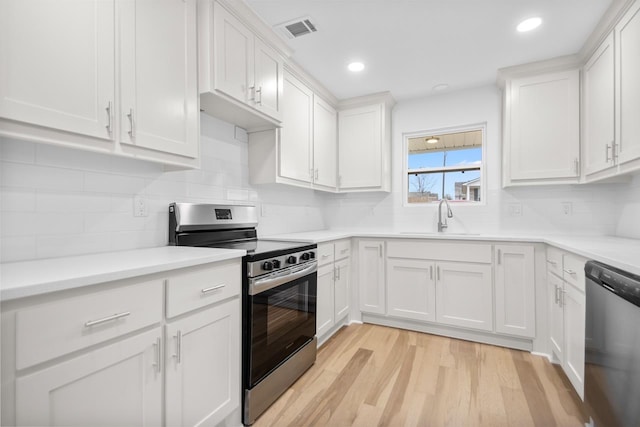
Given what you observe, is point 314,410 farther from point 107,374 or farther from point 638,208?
point 638,208

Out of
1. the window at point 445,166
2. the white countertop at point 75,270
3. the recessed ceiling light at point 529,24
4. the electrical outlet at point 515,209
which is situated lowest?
the white countertop at point 75,270

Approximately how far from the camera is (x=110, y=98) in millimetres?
1321

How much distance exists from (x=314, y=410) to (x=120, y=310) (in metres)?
1.24

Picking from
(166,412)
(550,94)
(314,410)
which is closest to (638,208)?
(550,94)

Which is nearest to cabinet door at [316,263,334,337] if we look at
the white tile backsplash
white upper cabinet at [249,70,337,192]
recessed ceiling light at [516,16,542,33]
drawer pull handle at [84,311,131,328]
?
the white tile backsplash

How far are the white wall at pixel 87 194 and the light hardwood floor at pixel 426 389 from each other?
1.30 meters

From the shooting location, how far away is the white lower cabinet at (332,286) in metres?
2.54

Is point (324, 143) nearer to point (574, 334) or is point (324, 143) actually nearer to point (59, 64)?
point (59, 64)

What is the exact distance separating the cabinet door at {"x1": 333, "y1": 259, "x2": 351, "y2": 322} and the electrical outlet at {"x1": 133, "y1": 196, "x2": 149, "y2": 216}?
64.2 inches

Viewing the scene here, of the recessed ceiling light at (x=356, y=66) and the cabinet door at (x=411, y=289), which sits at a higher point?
the recessed ceiling light at (x=356, y=66)

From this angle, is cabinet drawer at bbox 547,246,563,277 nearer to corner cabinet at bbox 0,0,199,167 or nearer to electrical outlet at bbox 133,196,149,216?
corner cabinet at bbox 0,0,199,167

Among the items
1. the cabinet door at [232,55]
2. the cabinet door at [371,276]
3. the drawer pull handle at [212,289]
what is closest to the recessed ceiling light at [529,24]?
the cabinet door at [232,55]

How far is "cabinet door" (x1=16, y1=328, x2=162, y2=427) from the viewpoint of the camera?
2.88ft

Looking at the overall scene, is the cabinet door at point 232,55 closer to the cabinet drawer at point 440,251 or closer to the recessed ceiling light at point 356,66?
the recessed ceiling light at point 356,66
